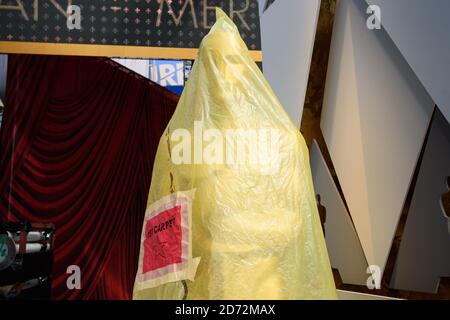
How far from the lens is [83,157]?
14.2ft

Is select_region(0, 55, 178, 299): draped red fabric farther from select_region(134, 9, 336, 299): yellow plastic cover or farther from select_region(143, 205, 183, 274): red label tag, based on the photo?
select_region(134, 9, 336, 299): yellow plastic cover

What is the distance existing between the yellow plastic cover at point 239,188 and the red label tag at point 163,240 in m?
0.04

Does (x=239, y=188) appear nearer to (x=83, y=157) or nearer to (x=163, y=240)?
(x=163, y=240)

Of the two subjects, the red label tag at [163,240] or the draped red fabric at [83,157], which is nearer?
the red label tag at [163,240]

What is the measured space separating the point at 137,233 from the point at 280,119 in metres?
3.93

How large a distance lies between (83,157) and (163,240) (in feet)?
12.1

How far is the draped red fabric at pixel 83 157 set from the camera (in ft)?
13.2

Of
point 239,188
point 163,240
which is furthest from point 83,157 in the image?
point 239,188

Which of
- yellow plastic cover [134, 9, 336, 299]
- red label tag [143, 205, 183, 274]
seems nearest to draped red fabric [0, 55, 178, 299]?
red label tag [143, 205, 183, 274]

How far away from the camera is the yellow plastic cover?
76 cm

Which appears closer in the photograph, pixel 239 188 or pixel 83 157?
pixel 239 188

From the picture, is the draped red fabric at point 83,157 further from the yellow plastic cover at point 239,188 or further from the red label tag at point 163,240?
the yellow plastic cover at point 239,188

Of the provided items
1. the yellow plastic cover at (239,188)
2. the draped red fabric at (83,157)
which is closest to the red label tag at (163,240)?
the yellow plastic cover at (239,188)

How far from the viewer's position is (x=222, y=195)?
79 centimetres
